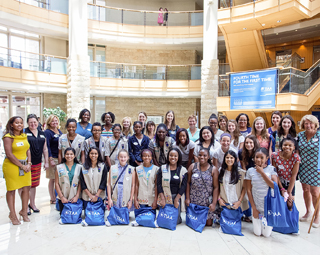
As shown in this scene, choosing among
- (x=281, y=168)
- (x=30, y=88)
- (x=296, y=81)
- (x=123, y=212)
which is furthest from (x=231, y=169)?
(x=30, y=88)

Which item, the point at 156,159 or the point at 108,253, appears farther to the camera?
the point at 156,159

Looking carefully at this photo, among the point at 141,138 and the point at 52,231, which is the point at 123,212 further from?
the point at 141,138

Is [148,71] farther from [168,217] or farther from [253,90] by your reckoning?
[168,217]

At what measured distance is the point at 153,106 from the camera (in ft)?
54.4

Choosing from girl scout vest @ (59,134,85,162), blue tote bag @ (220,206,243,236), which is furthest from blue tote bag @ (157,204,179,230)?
girl scout vest @ (59,134,85,162)

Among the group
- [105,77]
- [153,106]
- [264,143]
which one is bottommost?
[264,143]

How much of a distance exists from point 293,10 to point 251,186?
797 cm

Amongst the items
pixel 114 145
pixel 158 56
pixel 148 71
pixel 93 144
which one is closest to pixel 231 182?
pixel 114 145

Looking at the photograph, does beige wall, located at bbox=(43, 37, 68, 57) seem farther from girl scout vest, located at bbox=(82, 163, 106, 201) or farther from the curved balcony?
girl scout vest, located at bbox=(82, 163, 106, 201)

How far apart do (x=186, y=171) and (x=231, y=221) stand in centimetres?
98

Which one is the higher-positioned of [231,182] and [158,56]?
[158,56]

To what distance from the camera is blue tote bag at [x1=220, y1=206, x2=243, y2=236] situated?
358 centimetres

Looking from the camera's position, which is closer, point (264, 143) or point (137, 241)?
point (137, 241)

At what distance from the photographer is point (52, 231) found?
3684 mm
